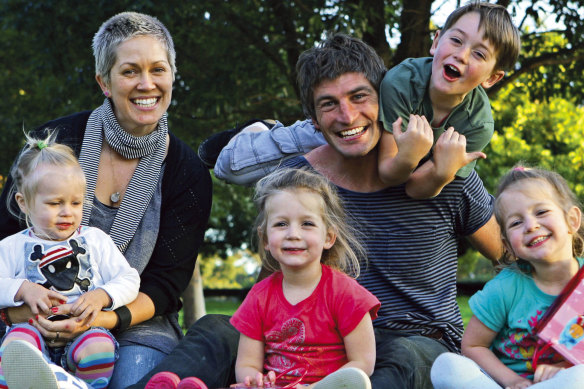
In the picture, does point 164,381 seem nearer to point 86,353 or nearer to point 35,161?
point 86,353

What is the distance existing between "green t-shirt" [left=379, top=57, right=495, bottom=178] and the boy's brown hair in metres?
0.20

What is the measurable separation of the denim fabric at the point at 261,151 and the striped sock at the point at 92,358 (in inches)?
45.0

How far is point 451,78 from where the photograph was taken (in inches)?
130

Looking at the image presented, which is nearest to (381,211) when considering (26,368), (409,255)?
(409,255)

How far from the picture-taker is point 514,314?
2941 mm

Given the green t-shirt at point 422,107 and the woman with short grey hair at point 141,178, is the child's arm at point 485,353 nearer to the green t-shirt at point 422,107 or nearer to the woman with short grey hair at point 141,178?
the green t-shirt at point 422,107

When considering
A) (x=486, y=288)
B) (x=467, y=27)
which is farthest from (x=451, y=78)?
(x=486, y=288)

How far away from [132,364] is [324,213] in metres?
1.01

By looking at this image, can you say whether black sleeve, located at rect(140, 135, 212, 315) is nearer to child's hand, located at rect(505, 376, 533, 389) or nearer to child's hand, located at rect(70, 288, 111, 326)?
child's hand, located at rect(70, 288, 111, 326)

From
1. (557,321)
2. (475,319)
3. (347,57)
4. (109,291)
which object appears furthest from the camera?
(347,57)

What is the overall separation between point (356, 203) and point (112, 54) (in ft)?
4.19

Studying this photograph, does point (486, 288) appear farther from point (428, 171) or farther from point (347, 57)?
point (347, 57)

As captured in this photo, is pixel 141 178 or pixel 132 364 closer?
pixel 132 364

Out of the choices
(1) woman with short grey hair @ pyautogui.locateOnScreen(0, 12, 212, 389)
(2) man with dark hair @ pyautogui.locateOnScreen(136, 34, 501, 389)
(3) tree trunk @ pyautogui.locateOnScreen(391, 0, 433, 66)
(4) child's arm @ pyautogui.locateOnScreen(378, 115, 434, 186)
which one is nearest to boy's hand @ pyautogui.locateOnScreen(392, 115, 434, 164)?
(4) child's arm @ pyautogui.locateOnScreen(378, 115, 434, 186)
